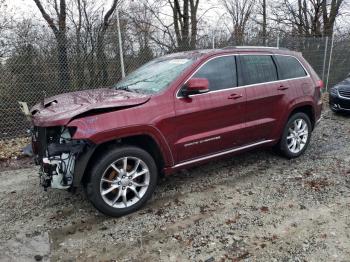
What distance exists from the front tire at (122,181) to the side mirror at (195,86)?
0.90 meters

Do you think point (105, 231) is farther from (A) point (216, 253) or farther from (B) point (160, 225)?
(A) point (216, 253)

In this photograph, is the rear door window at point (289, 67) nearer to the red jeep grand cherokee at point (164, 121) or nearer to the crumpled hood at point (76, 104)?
the red jeep grand cherokee at point (164, 121)

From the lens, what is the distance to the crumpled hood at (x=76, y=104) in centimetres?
347

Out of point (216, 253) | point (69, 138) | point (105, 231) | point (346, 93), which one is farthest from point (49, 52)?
point (346, 93)

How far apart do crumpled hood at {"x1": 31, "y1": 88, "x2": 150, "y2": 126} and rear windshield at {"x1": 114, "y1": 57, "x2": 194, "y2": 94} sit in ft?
0.70

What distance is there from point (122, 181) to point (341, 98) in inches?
280

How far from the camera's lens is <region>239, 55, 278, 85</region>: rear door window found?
187 inches

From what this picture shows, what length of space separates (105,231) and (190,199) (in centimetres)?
117

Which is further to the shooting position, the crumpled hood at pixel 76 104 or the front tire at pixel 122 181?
the front tire at pixel 122 181

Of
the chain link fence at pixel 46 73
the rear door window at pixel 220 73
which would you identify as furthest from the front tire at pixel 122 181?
the chain link fence at pixel 46 73

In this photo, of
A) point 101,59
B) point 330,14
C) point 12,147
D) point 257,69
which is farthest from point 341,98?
point 330,14

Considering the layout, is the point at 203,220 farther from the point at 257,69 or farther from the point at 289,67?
the point at 289,67

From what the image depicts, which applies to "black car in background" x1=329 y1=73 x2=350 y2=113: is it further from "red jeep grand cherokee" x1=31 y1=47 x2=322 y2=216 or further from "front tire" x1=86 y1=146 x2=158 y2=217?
"front tire" x1=86 y1=146 x2=158 y2=217

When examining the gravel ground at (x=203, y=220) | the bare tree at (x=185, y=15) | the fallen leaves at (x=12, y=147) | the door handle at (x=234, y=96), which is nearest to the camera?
the gravel ground at (x=203, y=220)
